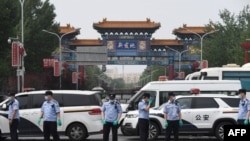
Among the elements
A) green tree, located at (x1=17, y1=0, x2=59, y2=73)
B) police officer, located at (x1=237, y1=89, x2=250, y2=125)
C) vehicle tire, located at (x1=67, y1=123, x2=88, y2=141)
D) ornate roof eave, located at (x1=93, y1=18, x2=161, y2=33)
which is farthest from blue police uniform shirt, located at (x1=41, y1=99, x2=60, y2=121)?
ornate roof eave, located at (x1=93, y1=18, x2=161, y2=33)

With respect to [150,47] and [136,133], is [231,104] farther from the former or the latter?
[150,47]

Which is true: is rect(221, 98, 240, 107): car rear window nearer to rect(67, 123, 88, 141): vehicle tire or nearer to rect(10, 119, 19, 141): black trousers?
rect(67, 123, 88, 141): vehicle tire

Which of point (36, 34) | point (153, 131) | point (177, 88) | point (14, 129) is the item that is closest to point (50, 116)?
point (14, 129)

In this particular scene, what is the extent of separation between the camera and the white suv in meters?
17.0

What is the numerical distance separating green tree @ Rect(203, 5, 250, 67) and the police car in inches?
1614

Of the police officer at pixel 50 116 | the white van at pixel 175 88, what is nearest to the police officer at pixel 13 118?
the police officer at pixel 50 116

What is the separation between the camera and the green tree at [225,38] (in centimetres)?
6009

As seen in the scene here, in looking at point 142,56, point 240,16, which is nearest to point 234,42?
point 240,16

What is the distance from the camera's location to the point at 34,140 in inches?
720

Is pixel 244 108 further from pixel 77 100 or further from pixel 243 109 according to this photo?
pixel 77 100

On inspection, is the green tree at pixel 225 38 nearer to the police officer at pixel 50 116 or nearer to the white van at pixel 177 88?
the white van at pixel 177 88

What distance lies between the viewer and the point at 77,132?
17172 mm

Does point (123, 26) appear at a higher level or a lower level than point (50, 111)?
higher

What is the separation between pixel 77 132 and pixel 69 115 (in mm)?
611
